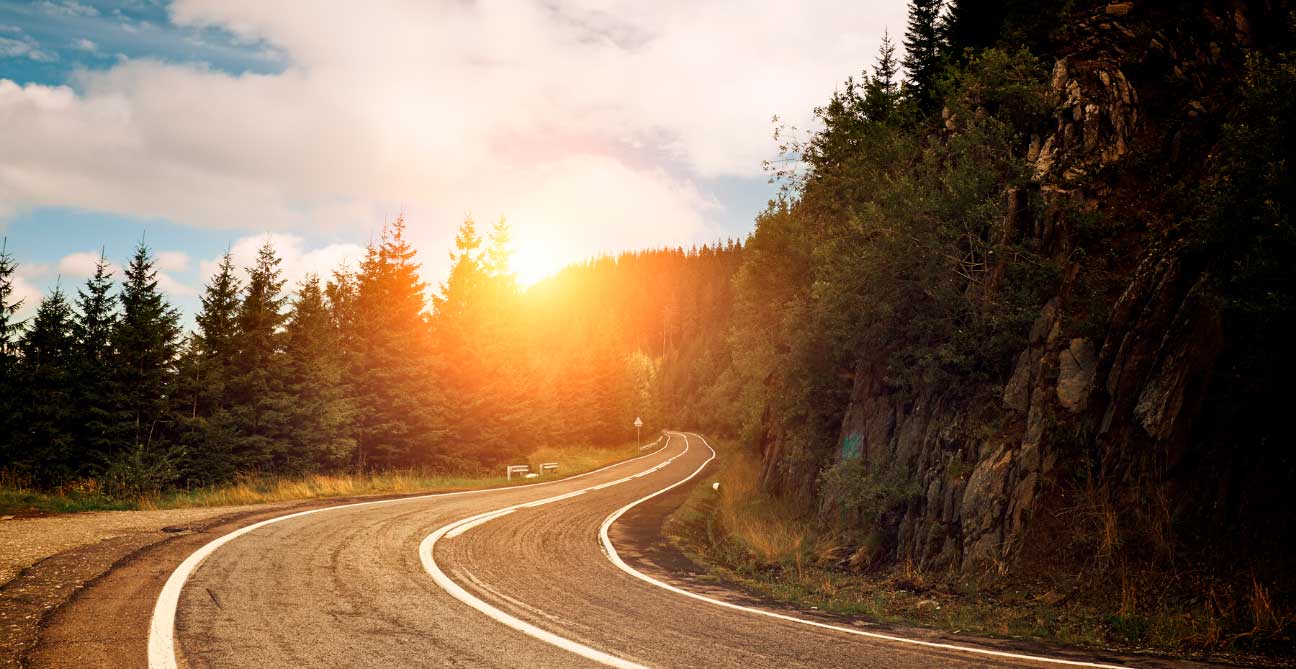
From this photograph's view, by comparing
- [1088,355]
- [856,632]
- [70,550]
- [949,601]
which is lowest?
[949,601]

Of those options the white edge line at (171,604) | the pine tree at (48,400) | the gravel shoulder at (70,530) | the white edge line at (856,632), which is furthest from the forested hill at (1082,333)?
the pine tree at (48,400)

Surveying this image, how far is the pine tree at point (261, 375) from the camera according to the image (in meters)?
21.2

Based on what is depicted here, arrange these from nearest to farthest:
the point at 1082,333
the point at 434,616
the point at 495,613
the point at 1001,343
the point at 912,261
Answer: the point at 434,616
the point at 495,613
the point at 1082,333
the point at 1001,343
the point at 912,261

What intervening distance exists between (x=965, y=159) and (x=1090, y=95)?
288cm

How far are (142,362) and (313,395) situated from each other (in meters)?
5.46

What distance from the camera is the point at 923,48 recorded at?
2314 cm

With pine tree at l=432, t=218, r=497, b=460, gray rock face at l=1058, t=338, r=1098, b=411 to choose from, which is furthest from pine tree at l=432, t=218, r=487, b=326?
gray rock face at l=1058, t=338, r=1098, b=411

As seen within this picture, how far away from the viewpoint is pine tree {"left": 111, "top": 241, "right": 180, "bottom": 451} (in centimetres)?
1873

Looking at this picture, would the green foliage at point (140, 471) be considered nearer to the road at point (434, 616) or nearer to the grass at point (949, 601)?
the road at point (434, 616)

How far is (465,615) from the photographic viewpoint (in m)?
5.74

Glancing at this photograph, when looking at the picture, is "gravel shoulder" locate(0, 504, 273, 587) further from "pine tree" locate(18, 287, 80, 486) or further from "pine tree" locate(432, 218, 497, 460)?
"pine tree" locate(432, 218, 497, 460)

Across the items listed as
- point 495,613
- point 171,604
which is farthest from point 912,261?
point 171,604

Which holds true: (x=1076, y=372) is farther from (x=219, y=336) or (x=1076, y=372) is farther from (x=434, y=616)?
(x=219, y=336)

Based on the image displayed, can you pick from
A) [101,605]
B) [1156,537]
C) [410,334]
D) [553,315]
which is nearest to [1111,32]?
[1156,537]
